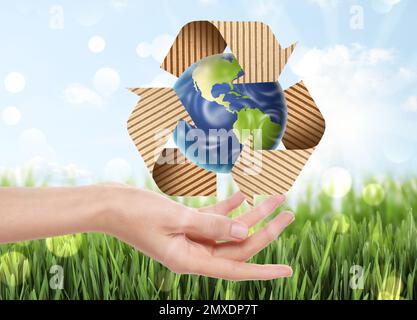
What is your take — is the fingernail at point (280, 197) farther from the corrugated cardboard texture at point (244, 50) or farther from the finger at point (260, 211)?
the corrugated cardboard texture at point (244, 50)

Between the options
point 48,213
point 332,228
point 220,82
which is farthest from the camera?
point 332,228

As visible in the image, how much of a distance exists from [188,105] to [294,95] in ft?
0.92

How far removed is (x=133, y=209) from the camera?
146 cm

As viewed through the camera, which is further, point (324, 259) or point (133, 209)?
point (324, 259)

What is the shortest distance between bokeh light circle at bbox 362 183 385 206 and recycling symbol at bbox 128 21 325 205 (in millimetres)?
381

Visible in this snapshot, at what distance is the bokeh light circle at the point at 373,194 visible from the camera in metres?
2.00

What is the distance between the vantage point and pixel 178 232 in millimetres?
1495

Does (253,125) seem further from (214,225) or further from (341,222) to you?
(341,222)

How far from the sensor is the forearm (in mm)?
1455

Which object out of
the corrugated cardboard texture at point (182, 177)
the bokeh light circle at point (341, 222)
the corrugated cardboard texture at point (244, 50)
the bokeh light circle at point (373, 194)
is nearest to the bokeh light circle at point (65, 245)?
the corrugated cardboard texture at point (182, 177)

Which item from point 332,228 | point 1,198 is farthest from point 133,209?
point 332,228

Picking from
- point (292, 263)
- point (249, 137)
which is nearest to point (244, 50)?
point (249, 137)

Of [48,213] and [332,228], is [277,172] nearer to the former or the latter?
[332,228]
